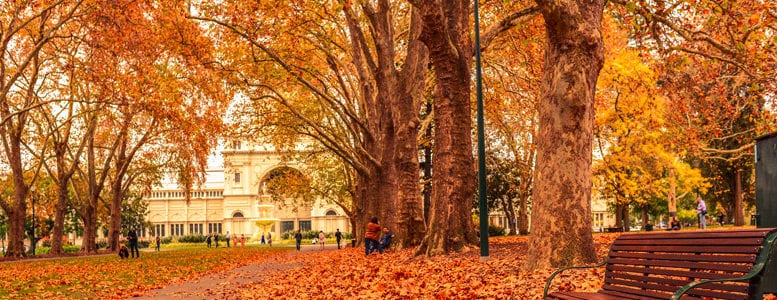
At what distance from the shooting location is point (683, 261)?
563 centimetres

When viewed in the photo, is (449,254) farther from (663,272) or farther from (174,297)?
(663,272)

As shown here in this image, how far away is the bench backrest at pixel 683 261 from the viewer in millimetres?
5008

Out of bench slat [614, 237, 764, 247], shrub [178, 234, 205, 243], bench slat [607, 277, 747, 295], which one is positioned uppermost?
bench slat [614, 237, 764, 247]

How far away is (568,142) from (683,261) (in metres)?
5.65

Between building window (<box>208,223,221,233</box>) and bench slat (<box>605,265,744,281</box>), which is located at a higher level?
bench slat (<box>605,265,744,281</box>)

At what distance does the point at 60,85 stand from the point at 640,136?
29285 mm

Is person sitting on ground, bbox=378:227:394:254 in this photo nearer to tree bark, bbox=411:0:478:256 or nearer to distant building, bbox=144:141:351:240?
tree bark, bbox=411:0:478:256

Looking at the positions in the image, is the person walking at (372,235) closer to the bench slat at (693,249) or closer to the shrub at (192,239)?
the bench slat at (693,249)

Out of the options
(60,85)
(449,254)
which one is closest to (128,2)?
(449,254)

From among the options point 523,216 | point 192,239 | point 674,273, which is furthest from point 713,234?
point 192,239

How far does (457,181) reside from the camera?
1684 cm

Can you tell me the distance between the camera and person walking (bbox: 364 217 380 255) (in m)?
22.3

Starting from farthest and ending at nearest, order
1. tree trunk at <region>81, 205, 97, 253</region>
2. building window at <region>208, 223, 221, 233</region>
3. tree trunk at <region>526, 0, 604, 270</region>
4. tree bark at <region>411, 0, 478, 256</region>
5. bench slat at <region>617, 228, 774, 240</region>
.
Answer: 1. building window at <region>208, 223, 221, 233</region>
2. tree trunk at <region>81, 205, 97, 253</region>
3. tree bark at <region>411, 0, 478, 256</region>
4. tree trunk at <region>526, 0, 604, 270</region>
5. bench slat at <region>617, 228, 774, 240</region>

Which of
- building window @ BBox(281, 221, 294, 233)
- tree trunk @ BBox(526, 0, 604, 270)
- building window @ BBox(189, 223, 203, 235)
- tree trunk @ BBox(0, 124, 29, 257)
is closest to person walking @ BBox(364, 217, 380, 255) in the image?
tree trunk @ BBox(526, 0, 604, 270)
